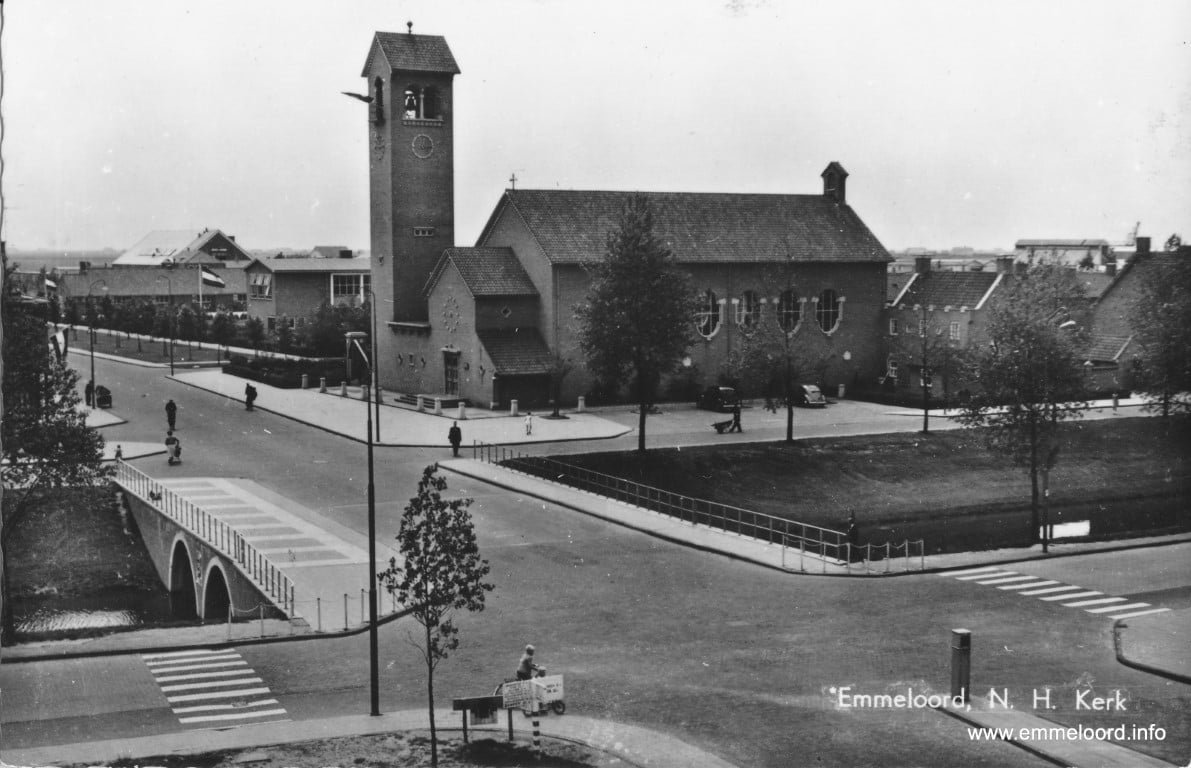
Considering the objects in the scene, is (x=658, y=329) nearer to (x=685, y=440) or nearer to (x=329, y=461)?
(x=685, y=440)

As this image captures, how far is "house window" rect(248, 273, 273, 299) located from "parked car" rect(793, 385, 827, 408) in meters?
50.1

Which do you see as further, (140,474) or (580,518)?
(140,474)

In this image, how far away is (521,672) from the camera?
2259 centimetres

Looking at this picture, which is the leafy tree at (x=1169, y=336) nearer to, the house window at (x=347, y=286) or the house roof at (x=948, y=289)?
the house roof at (x=948, y=289)

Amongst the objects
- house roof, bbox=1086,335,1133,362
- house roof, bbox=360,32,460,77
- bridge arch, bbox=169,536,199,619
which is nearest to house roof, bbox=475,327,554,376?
house roof, bbox=360,32,460,77

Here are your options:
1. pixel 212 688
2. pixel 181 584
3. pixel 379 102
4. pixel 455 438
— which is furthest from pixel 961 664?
pixel 379 102

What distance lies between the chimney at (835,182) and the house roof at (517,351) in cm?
2135

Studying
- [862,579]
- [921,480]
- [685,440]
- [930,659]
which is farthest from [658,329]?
[930,659]

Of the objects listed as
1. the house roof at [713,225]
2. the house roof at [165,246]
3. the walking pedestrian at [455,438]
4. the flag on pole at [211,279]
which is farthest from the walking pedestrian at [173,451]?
the house roof at [165,246]

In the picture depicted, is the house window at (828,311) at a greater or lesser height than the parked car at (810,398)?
greater

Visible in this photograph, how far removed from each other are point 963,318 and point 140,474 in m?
47.4

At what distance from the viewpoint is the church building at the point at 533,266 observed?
61.9 metres

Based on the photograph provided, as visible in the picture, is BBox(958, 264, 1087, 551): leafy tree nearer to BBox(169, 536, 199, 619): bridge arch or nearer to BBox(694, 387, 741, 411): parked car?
BBox(694, 387, 741, 411): parked car

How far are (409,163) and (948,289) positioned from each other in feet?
108
